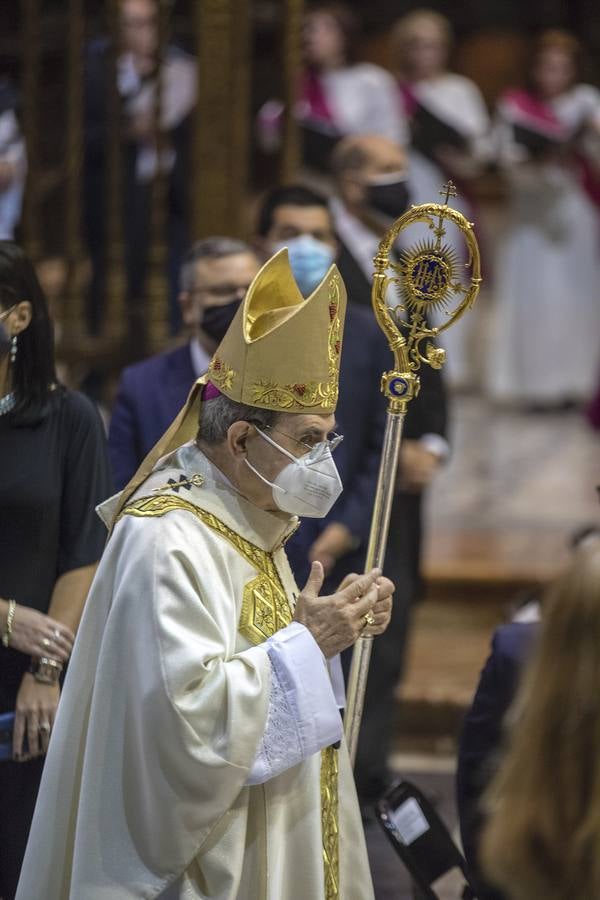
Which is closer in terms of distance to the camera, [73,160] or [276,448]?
[276,448]

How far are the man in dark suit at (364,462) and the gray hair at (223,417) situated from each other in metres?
1.06

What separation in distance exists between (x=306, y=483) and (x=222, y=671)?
0.41 metres

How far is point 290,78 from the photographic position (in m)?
6.62

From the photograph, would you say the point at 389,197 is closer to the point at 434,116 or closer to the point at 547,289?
the point at 434,116

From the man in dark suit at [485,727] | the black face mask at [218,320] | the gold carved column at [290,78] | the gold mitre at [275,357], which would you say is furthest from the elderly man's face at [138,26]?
the man in dark suit at [485,727]

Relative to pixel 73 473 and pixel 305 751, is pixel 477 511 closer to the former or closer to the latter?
pixel 73 473

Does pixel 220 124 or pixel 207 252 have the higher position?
pixel 220 124

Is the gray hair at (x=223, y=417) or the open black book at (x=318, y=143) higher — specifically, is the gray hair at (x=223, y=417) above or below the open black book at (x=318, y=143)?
below

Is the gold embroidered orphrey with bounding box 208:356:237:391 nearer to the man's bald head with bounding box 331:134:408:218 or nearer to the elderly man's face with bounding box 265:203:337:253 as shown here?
the elderly man's face with bounding box 265:203:337:253

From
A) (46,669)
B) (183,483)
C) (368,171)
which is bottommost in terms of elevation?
(46,669)

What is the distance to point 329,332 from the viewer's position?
9.86 feet

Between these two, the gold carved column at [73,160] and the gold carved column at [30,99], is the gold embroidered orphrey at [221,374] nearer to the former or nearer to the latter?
the gold carved column at [30,99]

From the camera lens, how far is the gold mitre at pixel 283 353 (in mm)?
2941

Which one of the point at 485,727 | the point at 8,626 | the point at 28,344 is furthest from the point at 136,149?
the point at 485,727
